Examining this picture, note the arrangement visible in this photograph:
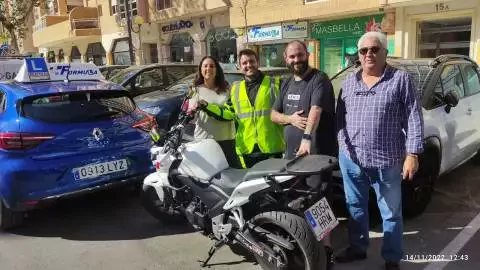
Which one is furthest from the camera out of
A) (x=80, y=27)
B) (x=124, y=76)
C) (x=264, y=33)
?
(x=80, y=27)

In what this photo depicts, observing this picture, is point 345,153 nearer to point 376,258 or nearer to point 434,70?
point 376,258

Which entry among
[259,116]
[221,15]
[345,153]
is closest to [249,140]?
[259,116]

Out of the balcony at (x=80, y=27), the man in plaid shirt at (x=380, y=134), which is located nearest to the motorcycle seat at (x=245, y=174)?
the man in plaid shirt at (x=380, y=134)

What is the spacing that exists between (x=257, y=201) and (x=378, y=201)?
895mm

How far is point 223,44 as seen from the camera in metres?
20.4

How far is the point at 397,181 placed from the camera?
10.1 ft

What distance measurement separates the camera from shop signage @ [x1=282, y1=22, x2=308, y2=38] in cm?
1608

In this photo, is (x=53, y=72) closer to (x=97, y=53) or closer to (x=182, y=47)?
(x=182, y=47)

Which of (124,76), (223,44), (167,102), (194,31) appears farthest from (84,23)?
(167,102)

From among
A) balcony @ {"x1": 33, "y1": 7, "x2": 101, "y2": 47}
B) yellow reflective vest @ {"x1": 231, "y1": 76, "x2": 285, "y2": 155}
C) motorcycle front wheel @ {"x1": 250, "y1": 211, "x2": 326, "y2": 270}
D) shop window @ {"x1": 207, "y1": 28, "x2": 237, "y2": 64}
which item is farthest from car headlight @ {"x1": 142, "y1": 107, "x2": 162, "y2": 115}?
balcony @ {"x1": 33, "y1": 7, "x2": 101, "y2": 47}

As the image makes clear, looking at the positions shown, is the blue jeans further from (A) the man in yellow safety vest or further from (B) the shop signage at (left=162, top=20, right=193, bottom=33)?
(B) the shop signage at (left=162, top=20, right=193, bottom=33)

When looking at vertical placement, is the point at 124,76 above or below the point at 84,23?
below

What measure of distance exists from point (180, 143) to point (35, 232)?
198cm

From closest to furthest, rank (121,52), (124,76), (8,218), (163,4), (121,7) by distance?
(8,218) < (124,76) < (163,4) < (121,7) < (121,52)
